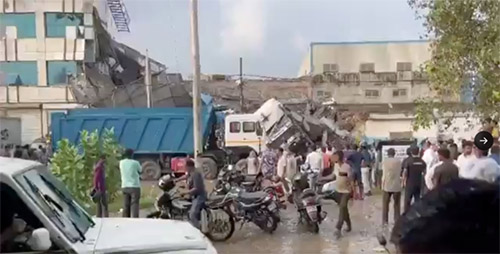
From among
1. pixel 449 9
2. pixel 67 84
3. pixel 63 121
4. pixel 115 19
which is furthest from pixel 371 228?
pixel 115 19

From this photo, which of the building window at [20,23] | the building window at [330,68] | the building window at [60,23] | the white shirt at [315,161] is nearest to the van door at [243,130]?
the white shirt at [315,161]

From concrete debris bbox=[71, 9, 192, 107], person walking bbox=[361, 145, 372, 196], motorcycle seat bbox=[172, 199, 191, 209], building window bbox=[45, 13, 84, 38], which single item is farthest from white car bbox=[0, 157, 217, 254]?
building window bbox=[45, 13, 84, 38]

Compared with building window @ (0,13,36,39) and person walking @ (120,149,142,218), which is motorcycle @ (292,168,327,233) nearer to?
person walking @ (120,149,142,218)

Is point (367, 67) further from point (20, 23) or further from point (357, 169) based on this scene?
point (357, 169)

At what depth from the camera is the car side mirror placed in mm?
4586

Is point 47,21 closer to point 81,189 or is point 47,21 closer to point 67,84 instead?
point 67,84

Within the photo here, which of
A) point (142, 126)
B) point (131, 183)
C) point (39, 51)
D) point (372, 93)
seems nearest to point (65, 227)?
point (131, 183)

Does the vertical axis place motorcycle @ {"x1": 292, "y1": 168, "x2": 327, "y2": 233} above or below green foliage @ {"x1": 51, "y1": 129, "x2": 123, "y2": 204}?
below

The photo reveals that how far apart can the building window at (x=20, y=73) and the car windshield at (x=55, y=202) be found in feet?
118

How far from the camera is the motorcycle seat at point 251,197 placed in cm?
1218

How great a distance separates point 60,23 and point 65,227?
37.1 metres

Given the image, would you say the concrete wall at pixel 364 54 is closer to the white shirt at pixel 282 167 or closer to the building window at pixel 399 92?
the building window at pixel 399 92

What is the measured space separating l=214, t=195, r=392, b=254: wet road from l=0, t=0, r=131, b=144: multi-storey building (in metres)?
27.4

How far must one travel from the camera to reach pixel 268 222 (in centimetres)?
1254
